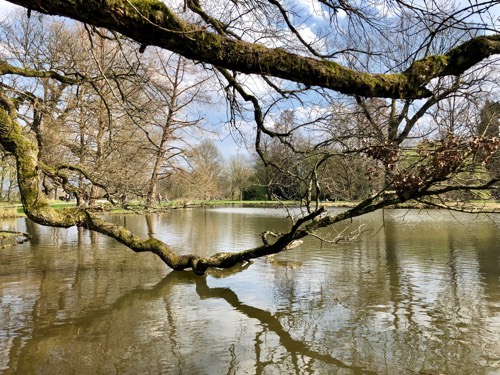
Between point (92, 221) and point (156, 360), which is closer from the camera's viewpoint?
point (156, 360)

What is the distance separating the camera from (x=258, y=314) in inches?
236

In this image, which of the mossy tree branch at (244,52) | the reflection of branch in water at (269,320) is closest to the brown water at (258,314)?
the reflection of branch in water at (269,320)

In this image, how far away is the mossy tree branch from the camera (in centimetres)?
241

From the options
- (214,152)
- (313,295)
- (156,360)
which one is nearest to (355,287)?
(313,295)

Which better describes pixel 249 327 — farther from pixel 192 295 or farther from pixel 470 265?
pixel 470 265

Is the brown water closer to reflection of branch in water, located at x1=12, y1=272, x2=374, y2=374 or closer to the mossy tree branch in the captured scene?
reflection of branch in water, located at x1=12, y1=272, x2=374, y2=374

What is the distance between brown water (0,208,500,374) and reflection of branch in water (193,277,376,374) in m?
0.02

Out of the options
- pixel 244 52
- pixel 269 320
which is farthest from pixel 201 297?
pixel 244 52

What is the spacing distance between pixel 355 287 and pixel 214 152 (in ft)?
146

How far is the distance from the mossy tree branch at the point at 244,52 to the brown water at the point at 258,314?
2892mm

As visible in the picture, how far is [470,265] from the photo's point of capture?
9.20 metres

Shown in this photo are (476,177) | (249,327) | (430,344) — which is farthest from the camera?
(249,327)

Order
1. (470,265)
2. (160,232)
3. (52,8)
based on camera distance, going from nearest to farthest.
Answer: (52,8), (470,265), (160,232)

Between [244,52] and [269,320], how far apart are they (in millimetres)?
4067
